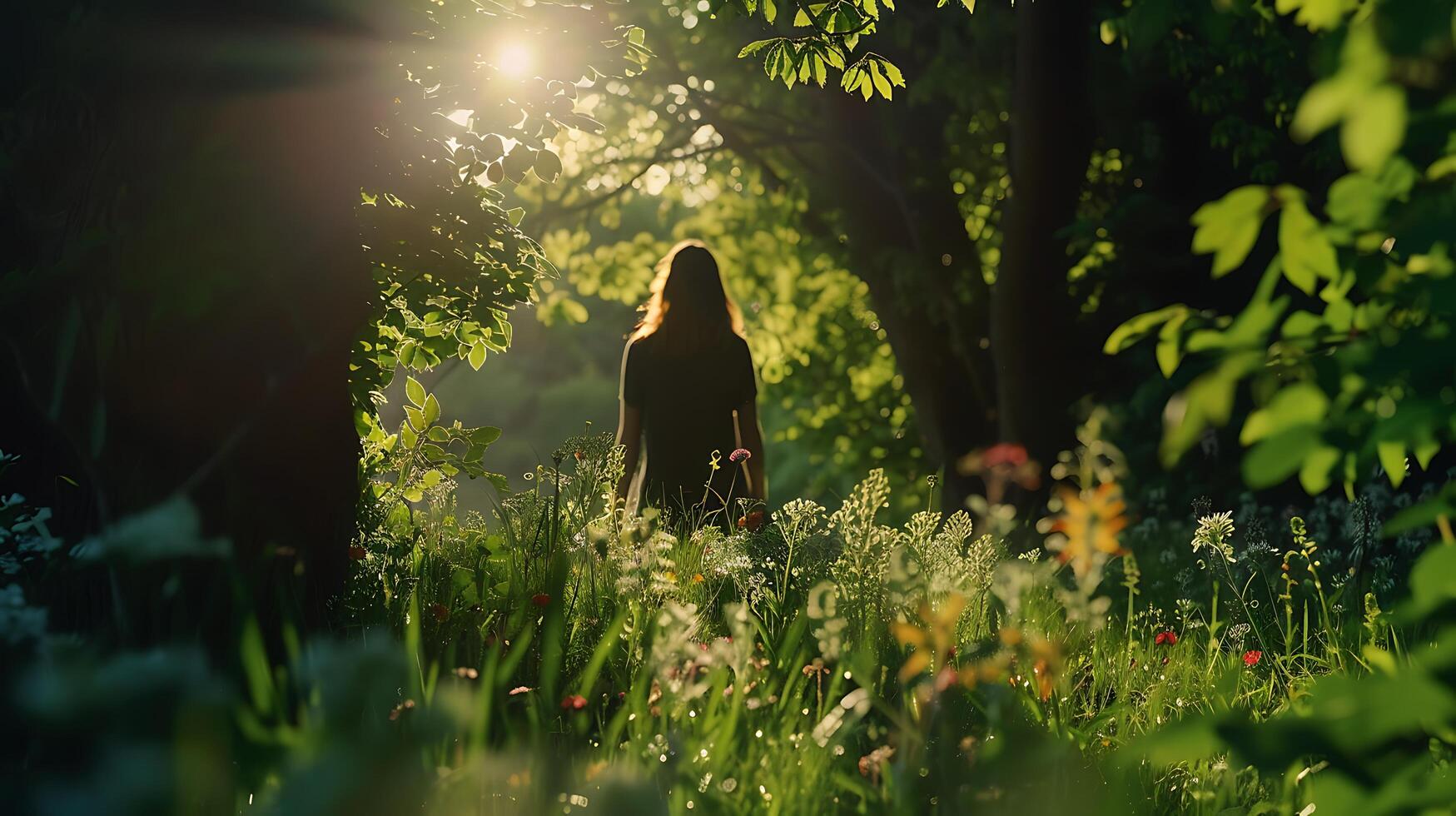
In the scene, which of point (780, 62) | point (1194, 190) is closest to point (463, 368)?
point (1194, 190)

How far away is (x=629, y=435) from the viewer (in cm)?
650

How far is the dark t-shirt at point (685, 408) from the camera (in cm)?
637

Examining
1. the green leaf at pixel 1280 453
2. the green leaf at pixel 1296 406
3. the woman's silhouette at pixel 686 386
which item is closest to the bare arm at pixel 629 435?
the woman's silhouette at pixel 686 386

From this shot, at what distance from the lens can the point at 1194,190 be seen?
33.3ft

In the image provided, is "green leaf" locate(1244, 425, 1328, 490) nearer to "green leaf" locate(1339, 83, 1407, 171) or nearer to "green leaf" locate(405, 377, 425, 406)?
"green leaf" locate(1339, 83, 1407, 171)

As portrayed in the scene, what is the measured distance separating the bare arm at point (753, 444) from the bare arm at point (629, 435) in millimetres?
595

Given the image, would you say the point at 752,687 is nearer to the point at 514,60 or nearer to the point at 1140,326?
the point at 1140,326

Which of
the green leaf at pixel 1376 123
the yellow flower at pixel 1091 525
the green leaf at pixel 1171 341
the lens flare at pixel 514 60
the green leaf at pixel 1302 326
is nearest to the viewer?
the green leaf at pixel 1376 123

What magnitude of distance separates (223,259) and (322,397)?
47 cm

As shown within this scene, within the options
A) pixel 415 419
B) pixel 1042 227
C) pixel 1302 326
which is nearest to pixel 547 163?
pixel 415 419

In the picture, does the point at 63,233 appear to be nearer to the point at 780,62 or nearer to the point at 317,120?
the point at 317,120

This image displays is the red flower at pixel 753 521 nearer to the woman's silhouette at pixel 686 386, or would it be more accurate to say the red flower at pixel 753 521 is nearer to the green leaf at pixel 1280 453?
the woman's silhouette at pixel 686 386

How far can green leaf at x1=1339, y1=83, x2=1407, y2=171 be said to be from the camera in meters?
1.02

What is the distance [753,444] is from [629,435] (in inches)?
28.2
